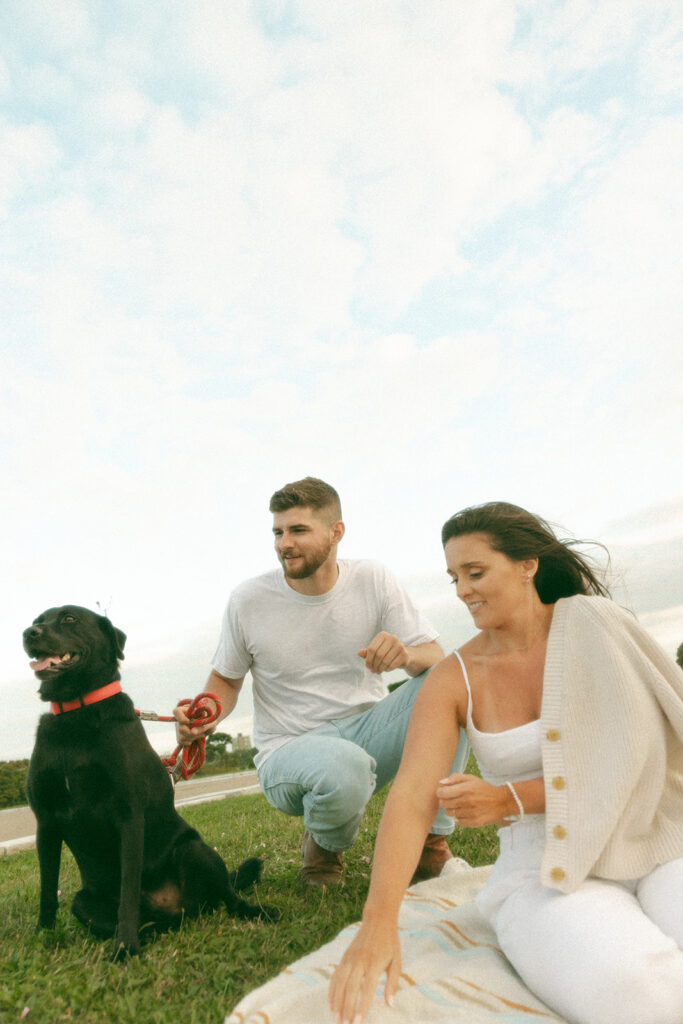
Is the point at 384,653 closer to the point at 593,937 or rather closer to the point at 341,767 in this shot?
the point at 341,767

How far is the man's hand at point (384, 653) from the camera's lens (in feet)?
11.5

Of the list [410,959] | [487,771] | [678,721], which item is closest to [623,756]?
[678,721]

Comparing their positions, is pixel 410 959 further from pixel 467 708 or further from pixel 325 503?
pixel 325 503

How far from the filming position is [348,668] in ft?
14.1

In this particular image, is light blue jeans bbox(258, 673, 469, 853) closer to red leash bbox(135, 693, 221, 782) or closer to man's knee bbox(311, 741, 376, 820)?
man's knee bbox(311, 741, 376, 820)

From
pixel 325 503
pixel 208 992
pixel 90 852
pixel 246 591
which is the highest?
pixel 325 503

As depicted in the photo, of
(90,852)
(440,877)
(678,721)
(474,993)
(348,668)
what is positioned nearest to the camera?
(474,993)

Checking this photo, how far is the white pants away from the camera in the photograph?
2.00 m

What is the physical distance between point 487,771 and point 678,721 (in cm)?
65

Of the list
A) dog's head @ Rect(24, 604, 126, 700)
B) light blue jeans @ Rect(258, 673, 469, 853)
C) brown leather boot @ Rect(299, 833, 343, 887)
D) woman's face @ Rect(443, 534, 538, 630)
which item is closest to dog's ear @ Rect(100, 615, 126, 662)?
dog's head @ Rect(24, 604, 126, 700)

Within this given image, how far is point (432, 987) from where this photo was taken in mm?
2367

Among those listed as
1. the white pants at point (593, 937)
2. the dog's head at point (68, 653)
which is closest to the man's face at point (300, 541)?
the dog's head at point (68, 653)

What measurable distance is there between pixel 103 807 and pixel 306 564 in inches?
63.0

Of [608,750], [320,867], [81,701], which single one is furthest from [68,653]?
[608,750]
